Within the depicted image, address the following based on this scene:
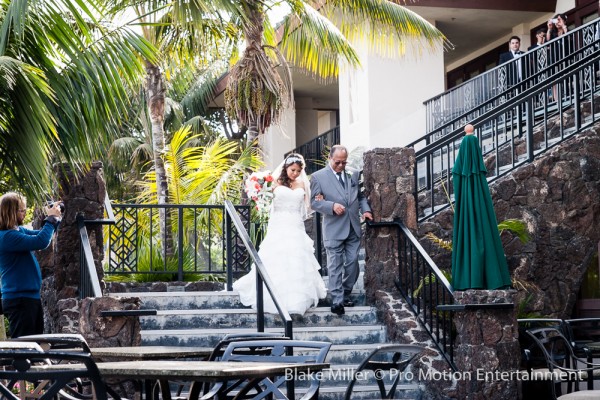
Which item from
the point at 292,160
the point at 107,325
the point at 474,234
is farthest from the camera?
the point at 292,160

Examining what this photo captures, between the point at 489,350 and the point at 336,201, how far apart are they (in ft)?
8.84

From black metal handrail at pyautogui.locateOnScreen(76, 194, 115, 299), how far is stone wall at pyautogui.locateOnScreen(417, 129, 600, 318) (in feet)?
13.0

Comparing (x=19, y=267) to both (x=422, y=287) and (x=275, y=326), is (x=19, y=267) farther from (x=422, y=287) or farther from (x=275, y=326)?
(x=422, y=287)

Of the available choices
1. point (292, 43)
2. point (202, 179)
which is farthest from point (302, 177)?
point (202, 179)

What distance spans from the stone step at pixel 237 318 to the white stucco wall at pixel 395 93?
9.63 meters

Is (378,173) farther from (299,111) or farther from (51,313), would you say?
(299,111)

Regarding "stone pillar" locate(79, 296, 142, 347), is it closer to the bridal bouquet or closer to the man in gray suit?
the man in gray suit

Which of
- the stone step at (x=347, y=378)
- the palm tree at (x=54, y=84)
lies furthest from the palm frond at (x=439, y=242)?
the palm tree at (x=54, y=84)

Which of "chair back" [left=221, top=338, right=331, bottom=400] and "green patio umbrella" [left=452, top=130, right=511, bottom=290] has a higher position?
"green patio umbrella" [left=452, top=130, right=511, bottom=290]

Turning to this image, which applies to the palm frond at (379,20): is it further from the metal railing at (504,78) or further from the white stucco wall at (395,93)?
the white stucco wall at (395,93)

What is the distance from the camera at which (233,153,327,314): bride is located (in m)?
10.6

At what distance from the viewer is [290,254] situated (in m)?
10.9

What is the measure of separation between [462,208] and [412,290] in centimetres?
136

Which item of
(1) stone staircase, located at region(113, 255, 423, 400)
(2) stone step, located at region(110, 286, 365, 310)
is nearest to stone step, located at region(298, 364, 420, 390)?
(1) stone staircase, located at region(113, 255, 423, 400)
